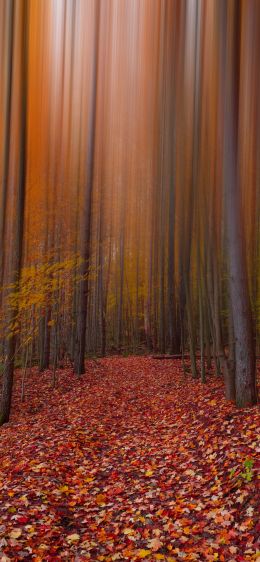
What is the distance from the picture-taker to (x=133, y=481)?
6.77 metres

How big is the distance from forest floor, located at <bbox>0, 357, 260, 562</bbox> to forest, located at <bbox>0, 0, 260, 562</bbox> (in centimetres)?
3

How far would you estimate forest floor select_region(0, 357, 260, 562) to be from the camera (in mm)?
4762

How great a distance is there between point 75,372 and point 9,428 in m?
5.72

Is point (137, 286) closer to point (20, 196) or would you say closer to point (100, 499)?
point (20, 196)

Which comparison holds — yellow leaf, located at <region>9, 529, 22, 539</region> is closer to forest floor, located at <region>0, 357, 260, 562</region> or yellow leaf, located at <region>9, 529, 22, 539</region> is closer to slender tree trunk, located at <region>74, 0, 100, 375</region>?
forest floor, located at <region>0, 357, 260, 562</region>

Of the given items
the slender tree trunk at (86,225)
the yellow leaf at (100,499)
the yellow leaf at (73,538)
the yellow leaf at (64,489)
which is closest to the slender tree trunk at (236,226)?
the yellow leaf at (100,499)

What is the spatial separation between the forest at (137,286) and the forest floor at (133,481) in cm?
3

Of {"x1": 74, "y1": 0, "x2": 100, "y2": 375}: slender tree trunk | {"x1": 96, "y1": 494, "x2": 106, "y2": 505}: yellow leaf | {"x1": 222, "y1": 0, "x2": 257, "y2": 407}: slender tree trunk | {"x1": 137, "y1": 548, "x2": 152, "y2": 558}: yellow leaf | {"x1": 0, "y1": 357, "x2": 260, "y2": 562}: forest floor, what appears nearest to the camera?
{"x1": 137, "y1": 548, "x2": 152, "y2": 558}: yellow leaf

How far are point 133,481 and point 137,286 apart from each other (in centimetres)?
2029

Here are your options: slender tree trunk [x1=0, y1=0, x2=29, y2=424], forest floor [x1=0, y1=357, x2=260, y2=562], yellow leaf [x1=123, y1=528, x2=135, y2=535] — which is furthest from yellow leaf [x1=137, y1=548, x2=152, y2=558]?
slender tree trunk [x1=0, y1=0, x2=29, y2=424]

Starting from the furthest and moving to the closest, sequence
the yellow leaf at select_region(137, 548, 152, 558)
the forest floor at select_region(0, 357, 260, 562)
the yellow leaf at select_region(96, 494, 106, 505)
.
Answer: the yellow leaf at select_region(96, 494, 106, 505), the forest floor at select_region(0, 357, 260, 562), the yellow leaf at select_region(137, 548, 152, 558)

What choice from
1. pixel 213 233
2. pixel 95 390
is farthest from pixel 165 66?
pixel 95 390

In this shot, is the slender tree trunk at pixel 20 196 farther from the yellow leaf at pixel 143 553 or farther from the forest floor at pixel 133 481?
the yellow leaf at pixel 143 553

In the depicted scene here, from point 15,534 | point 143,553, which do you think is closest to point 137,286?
point 15,534
